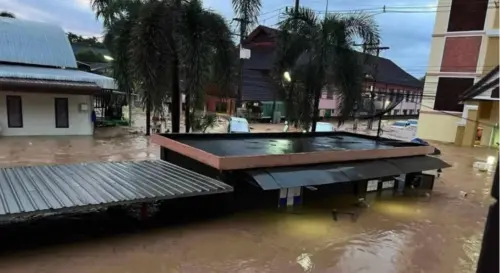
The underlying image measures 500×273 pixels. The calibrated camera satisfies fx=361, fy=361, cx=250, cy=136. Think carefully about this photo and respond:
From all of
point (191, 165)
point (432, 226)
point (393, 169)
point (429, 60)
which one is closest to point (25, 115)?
point (191, 165)

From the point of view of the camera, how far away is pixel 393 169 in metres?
8.14

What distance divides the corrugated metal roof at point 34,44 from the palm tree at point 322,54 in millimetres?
10884

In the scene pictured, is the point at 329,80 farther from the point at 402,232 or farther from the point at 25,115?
the point at 25,115

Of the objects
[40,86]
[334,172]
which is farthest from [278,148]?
[40,86]

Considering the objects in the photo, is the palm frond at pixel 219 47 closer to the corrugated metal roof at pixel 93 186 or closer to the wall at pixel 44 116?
the corrugated metal roof at pixel 93 186

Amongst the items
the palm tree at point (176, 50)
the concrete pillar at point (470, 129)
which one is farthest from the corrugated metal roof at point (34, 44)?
the concrete pillar at point (470, 129)

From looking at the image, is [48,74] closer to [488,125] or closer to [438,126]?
[438,126]

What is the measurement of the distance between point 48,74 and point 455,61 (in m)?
20.7

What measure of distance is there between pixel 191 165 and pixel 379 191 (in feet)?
16.2

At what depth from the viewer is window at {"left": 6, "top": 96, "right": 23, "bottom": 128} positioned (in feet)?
46.0

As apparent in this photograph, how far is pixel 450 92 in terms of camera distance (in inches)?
822

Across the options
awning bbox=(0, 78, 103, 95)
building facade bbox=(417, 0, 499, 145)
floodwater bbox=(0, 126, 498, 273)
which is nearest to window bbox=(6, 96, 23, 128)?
awning bbox=(0, 78, 103, 95)

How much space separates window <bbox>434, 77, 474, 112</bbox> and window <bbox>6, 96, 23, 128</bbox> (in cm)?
2120

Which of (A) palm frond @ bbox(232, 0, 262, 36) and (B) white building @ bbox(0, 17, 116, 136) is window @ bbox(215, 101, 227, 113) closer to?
(B) white building @ bbox(0, 17, 116, 136)
